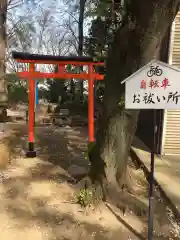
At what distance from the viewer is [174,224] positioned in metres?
4.18

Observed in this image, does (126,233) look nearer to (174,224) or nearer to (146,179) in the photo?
(174,224)

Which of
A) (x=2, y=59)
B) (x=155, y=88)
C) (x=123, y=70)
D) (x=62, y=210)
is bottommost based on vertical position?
(x=62, y=210)

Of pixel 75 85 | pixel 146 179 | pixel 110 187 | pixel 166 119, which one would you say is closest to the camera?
pixel 110 187

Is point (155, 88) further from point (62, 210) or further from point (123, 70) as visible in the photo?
point (62, 210)

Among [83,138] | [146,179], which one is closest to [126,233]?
[146,179]

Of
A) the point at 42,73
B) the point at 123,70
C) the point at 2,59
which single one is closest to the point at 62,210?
the point at 123,70

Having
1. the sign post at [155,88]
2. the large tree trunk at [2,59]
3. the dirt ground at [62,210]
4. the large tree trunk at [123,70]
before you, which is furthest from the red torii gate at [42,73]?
the large tree trunk at [2,59]

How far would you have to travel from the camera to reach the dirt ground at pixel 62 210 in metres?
3.83

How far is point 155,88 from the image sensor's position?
319cm

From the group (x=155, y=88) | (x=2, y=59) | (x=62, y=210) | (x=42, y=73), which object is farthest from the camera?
(x=2, y=59)

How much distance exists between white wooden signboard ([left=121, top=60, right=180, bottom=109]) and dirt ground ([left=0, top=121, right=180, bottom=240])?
1833mm

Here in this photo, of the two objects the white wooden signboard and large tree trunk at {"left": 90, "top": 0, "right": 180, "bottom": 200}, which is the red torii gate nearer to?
large tree trunk at {"left": 90, "top": 0, "right": 180, "bottom": 200}

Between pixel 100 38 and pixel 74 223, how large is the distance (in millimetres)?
13042

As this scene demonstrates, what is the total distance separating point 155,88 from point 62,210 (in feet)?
7.83
